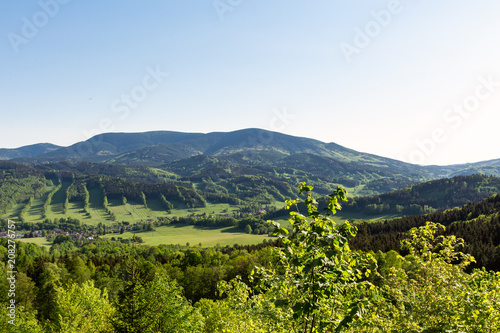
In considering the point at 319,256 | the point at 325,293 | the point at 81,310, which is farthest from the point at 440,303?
the point at 81,310

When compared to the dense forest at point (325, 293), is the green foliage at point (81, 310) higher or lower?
lower

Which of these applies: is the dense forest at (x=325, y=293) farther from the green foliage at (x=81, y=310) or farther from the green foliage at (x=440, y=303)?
the green foliage at (x=81, y=310)

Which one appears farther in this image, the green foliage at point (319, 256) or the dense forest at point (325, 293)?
the dense forest at point (325, 293)

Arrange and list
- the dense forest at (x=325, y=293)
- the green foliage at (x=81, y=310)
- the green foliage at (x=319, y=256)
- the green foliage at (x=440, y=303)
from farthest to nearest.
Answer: the green foliage at (x=81, y=310), the green foliage at (x=440, y=303), the dense forest at (x=325, y=293), the green foliage at (x=319, y=256)

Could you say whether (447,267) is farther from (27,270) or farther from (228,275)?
(27,270)

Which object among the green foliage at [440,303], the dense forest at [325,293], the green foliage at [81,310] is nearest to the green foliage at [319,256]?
the dense forest at [325,293]

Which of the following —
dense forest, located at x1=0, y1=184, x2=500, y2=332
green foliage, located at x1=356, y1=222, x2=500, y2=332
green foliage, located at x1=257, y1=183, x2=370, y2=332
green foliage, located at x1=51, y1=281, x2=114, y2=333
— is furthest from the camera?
green foliage, located at x1=51, y1=281, x2=114, y2=333

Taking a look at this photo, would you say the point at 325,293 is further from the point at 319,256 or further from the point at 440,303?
the point at 440,303

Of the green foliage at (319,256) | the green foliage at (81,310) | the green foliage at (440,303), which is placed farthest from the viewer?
the green foliage at (81,310)

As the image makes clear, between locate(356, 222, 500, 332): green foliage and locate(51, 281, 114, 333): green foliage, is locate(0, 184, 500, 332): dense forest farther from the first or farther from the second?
locate(51, 281, 114, 333): green foliage

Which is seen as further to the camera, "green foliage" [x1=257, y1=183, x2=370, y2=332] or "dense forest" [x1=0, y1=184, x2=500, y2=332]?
"dense forest" [x1=0, y1=184, x2=500, y2=332]

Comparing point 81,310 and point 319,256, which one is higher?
point 319,256

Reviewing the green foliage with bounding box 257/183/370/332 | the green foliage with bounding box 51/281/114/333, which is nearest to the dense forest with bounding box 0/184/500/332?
the green foliage with bounding box 257/183/370/332

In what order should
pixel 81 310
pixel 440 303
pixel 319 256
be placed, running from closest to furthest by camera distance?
pixel 319 256 < pixel 440 303 < pixel 81 310
